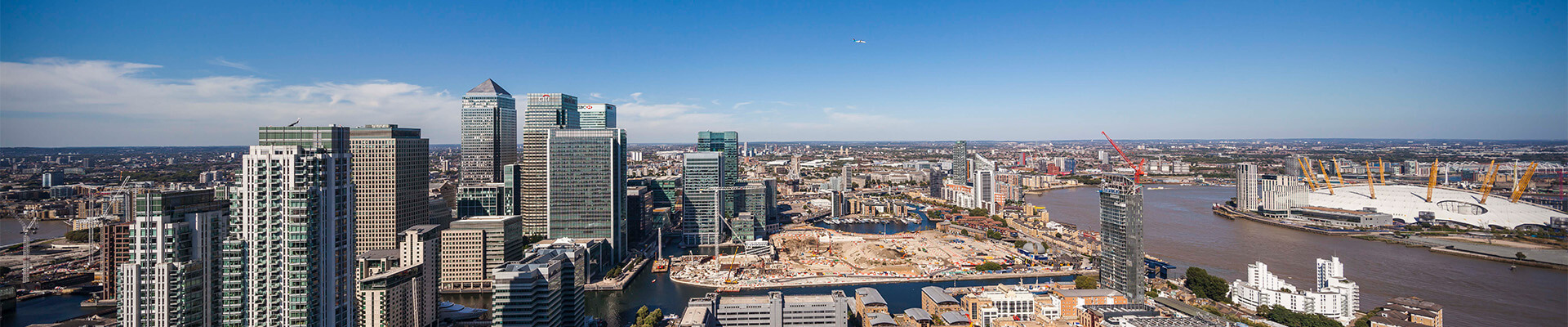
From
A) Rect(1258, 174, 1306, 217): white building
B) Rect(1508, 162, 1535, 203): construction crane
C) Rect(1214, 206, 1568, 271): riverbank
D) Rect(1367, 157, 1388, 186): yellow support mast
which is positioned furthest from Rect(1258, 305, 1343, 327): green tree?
Rect(1367, 157, 1388, 186): yellow support mast

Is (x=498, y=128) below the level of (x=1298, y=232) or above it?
above

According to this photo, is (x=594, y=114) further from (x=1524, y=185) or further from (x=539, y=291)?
(x=1524, y=185)

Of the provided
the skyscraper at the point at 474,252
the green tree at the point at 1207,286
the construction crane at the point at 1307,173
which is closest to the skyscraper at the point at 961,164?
the construction crane at the point at 1307,173

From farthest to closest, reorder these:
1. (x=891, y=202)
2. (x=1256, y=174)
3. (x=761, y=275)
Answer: (x=891, y=202), (x=1256, y=174), (x=761, y=275)

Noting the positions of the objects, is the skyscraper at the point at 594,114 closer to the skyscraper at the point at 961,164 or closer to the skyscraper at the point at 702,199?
the skyscraper at the point at 702,199

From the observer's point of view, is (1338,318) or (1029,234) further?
(1029,234)

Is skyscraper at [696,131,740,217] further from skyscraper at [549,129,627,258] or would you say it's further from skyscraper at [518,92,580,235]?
skyscraper at [549,129,627,258]

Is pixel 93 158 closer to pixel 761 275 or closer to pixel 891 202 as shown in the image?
pixel 761 275

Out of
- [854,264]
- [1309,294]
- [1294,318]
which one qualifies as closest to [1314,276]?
[1309,294]

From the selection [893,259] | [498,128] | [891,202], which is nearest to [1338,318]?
[893,259]
